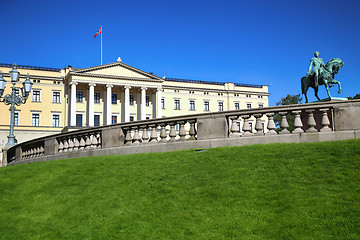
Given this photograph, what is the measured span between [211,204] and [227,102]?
88.4 m

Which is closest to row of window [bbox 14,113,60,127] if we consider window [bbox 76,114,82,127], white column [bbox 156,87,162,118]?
window [bbox 76,114,82,127]

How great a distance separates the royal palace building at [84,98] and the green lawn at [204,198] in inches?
2632

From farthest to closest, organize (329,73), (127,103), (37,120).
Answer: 1. (127,103)
2. (37,120)
3. (329,73)

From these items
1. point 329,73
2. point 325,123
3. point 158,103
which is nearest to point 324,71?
point 329,73

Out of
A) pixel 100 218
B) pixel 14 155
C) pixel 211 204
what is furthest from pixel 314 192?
pixel 14 155

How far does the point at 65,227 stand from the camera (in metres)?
7.77

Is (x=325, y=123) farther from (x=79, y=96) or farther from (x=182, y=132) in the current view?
(x=79, y=96)

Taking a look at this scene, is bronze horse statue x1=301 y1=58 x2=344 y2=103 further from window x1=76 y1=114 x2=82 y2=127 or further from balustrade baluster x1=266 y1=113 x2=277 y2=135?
window x1=76 y1=114 x2=82 y2=127

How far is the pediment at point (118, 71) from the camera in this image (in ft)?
254

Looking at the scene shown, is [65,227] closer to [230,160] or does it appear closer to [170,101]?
[230,160]

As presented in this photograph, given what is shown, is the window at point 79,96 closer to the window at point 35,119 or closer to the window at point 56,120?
the window at point 56,120

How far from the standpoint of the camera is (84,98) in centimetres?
8069

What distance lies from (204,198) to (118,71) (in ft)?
243

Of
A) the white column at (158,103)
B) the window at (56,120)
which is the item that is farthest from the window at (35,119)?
the white column at (158,103)
